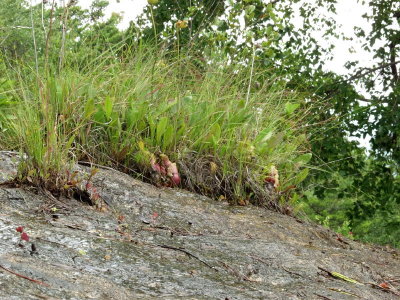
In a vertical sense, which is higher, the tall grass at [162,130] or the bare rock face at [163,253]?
the tall grass at [162,130]

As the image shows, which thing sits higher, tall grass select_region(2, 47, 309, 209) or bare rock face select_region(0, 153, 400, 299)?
tall grass select_region(2, 47, 309, 209)

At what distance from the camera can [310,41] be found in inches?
378

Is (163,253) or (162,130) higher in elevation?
(162,130)

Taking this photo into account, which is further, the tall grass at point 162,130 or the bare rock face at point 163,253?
the tall grass at point 162,130

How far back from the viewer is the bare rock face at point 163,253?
2.03m

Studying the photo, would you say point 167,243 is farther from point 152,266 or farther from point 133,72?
point 133,72

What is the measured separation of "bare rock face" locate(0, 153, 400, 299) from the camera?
2.03 metres

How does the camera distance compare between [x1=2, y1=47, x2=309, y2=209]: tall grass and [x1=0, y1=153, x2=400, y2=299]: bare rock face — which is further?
[x1=2, y1=47, x2=309, y2=209]: tall grass

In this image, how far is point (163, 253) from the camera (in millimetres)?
2535

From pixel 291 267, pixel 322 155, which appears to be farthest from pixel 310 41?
pixel 291 267

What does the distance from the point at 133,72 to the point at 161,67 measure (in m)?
0.27

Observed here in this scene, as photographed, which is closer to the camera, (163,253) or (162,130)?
(163,253)

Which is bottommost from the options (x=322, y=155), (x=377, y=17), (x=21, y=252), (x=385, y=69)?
(x=21, y=252)

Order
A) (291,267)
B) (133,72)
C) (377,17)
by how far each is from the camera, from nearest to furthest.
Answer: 1. (291,267)
2. (133,72)
3. (377,17)
